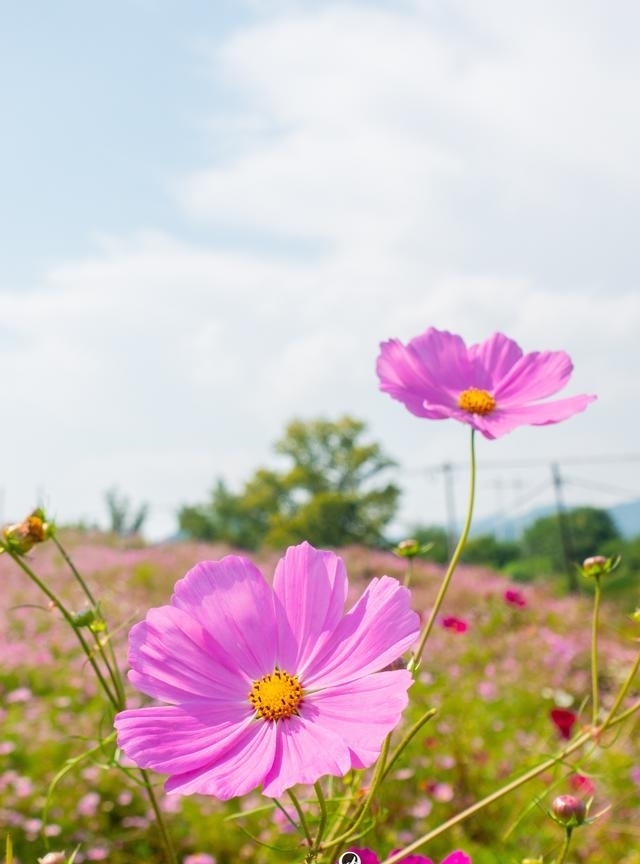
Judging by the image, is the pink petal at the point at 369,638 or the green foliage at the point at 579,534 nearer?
the pink petal at the point at 369,638

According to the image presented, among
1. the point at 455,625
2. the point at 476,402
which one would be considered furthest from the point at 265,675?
the point at 455,625

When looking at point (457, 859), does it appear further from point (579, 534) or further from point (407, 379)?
point (579, 534)

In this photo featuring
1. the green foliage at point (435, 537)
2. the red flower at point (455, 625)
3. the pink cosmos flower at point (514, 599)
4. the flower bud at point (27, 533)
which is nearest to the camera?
the flower bud at point (27, 533)

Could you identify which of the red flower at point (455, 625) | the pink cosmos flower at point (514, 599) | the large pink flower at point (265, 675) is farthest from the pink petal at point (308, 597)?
the pink cosmos flower at point (514, 599)

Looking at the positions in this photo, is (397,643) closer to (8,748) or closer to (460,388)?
(460,388)

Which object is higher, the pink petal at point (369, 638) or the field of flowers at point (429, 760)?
the pink petal at point (369, 638)

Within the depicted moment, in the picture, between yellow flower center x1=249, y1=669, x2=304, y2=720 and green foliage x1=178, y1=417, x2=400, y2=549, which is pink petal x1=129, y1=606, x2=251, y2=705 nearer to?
yellow flower center x1=249, y1=669, x2=304, y2=720

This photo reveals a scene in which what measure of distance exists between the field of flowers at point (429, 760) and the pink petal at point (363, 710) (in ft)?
0.04

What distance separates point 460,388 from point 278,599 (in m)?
0.37

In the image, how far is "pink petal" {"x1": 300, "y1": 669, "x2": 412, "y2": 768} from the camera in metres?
0.62

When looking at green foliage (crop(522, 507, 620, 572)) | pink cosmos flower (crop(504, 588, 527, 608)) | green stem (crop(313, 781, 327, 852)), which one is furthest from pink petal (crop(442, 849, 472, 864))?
green foliage (crop(522, 507, 620, 572))

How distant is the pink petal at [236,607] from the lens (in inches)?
28.9

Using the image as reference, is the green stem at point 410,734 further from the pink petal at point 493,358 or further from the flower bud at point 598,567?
the pink petal at point 493,358

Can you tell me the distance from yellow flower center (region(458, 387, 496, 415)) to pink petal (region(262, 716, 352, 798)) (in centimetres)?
39
